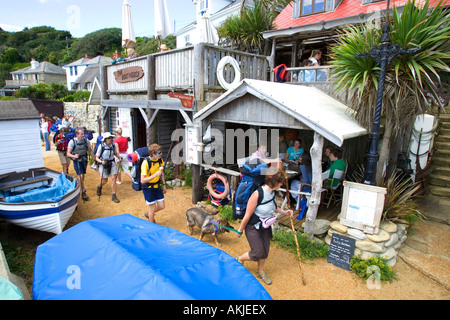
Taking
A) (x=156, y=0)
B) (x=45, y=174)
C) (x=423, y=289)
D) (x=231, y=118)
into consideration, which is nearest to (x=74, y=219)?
(x=45, y=174)

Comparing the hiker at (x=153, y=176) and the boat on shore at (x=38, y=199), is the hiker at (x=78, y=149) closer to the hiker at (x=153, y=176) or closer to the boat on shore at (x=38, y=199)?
the boat on shore at (x=38, y=199)

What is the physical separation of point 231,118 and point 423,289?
511cm

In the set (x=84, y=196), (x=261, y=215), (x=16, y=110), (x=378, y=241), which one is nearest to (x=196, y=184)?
(x=84, y=196)

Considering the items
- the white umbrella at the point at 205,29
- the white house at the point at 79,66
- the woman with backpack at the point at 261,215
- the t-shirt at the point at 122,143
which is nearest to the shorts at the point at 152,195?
the woman with backpack at the point at 261,215

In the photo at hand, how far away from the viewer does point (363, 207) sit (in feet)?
16.8

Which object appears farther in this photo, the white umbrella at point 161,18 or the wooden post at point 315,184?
the white umbrella at point 161,18

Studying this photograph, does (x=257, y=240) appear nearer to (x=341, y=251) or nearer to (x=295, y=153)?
(x=341, y=251)

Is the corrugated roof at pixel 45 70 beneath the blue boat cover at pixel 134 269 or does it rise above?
above

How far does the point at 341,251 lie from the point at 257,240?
6.31 ft

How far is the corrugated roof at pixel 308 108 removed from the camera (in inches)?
200

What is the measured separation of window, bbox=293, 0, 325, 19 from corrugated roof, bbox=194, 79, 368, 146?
5578 mm

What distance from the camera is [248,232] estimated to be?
428cm

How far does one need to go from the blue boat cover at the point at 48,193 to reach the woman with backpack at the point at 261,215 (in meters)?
4.37

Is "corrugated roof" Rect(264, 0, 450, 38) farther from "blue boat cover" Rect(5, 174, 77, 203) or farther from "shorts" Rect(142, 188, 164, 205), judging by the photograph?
"blue boat cover" Rect(5, 174, 77, 203)
